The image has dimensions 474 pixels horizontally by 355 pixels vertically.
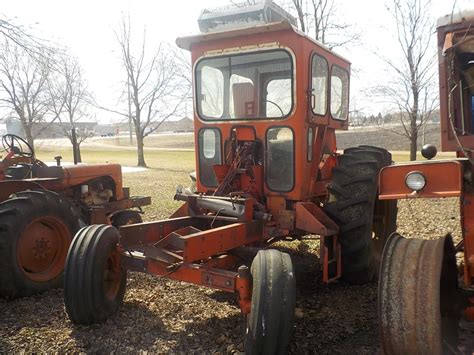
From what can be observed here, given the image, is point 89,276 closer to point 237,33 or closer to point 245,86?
point 245,86

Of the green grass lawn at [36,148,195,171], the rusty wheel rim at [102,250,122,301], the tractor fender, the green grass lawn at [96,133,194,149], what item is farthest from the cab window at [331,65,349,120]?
the green grass lawn at [96,133,194,149]

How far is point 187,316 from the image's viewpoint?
4.36 metres

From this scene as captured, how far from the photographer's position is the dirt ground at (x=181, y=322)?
3.72 metres

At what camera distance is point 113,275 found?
14.0 ft

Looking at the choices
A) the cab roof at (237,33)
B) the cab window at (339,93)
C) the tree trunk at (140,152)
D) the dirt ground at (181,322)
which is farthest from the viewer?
the tree trunk at (140,152)

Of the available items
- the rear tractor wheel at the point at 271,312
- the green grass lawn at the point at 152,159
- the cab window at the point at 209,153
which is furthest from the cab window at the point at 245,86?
the green grass lawn at the point at 152,159

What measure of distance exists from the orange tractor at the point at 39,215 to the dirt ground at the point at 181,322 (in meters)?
0.24

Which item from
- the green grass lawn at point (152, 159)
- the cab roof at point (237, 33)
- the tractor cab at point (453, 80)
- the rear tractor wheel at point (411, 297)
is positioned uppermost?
the cab roof at point (237, 33)

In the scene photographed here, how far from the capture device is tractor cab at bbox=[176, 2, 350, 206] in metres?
5.02

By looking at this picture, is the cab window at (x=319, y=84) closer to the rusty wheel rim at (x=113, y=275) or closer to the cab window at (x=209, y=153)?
the cab window at (x=209, y=153)

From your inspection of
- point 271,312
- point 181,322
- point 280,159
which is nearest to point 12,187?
point 181,322

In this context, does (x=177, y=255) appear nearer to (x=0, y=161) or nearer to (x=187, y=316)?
(x=187, y=316)

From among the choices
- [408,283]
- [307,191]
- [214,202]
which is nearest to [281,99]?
[307,191]

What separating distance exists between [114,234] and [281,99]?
7.83 feet
